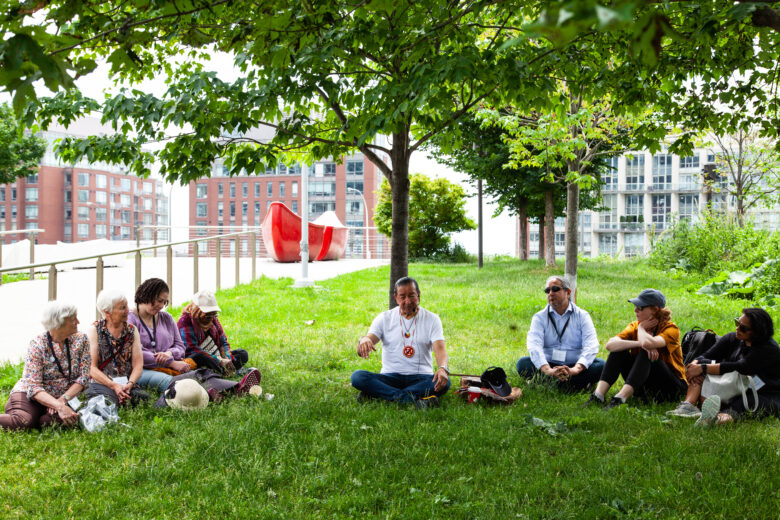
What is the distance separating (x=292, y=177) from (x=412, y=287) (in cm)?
10323

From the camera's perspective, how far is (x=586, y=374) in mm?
6215

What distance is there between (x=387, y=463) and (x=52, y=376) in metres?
2.86

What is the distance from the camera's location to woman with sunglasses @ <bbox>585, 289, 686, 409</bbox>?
220 inches

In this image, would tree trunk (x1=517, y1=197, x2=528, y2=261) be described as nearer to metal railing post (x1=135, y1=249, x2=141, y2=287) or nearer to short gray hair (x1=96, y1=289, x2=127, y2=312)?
metal railing post (x1=135, y1=249, x2=141, y2=287)

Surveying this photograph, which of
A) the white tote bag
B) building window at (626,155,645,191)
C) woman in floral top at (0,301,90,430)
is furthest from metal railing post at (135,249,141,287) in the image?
building window at (626,155,645,191)

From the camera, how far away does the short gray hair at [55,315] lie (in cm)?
499

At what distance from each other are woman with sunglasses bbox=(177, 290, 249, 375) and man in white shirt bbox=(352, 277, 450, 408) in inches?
68.3

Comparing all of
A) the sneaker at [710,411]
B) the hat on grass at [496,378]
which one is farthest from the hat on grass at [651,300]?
the hat on grass at [496,378]

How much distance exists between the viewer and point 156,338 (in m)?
6.28

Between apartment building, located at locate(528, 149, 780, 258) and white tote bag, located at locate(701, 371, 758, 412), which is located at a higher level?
apartment building, located at locate(528, 149, 780, 258)

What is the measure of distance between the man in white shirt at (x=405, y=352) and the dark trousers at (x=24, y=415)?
2.48 metres

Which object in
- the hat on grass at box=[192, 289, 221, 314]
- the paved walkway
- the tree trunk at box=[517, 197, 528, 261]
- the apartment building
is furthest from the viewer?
the apartment building

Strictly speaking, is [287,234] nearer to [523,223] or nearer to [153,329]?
[523,223]

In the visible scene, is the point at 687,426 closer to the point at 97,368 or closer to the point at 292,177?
the point at 97,368
